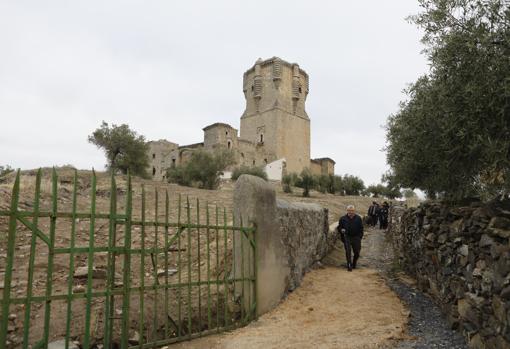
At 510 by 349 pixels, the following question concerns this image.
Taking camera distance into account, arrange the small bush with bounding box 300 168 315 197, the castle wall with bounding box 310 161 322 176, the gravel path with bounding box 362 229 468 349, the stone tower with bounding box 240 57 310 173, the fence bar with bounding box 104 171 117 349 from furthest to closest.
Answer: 1. the castle wall with bounding box 310 161 322 176
2. the stone tower with bounding box 240 57 310 173
3. the small bush with bounding box 300 168 315 197
4. the gravel path with bounding box 362 229 468 349
5. the fence bar with bounding box 104 171 117 349

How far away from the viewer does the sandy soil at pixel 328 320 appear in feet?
17.7

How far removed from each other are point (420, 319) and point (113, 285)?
188 inches

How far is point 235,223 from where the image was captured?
22.5 ft

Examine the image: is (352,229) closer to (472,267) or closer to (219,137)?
(472,267)

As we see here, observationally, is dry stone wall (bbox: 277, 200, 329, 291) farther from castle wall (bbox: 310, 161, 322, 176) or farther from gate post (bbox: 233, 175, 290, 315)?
castle wall (bbox: 310, 161, 322, 176)

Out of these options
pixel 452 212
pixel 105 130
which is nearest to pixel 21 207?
pixel 452 212

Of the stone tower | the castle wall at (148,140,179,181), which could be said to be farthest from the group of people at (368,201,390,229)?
the castle wall at (148,140,179,181)

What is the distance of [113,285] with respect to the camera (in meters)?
4.60

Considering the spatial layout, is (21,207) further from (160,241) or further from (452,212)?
(452,212)

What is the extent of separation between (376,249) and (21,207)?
11175 mm

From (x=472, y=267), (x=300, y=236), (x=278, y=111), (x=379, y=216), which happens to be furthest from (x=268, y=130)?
(x=472, y=267)

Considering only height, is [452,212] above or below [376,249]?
above

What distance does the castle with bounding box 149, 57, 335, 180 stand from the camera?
176ft

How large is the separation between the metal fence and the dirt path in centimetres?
45
